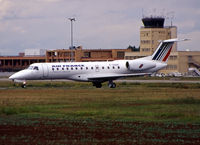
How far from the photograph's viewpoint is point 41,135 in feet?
70.6

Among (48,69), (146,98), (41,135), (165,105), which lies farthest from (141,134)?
(48,69)

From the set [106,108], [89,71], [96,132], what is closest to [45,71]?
[89,71]

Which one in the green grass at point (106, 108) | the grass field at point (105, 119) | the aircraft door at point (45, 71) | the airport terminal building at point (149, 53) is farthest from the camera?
the airport terminal building at point (149, 53)

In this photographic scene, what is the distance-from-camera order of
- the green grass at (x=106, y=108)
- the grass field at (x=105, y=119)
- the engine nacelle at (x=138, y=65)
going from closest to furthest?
the grass field at (x=105, y=119) < the green grass at (x=106, y=108) < the engine nacelle at (x=138, y=65)

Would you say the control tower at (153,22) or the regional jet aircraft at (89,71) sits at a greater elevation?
the control tower at (153,22)

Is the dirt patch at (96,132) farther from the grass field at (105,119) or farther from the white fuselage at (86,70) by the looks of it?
the white fuselage at (86,70)

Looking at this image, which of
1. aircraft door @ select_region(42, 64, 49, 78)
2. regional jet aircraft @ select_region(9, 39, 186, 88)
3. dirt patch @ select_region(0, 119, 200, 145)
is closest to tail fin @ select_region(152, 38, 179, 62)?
regional jet aircraft @ select_region(9, 39, 186, 88)

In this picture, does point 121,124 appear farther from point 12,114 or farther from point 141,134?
point 12,114

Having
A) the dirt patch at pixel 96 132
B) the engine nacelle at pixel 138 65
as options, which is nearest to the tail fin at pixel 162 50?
the engine nacelle at pixel 138 65

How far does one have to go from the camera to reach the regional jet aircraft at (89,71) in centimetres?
5497

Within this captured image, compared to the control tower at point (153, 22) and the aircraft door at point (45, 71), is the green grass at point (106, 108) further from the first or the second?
the control tower at point (153, 22)

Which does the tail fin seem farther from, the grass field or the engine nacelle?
the grass field

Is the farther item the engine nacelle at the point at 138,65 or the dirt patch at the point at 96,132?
the engine nacelle at the point at 138,65

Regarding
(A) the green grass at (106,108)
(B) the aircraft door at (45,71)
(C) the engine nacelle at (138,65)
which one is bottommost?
(A) the green grass at (106,108)
